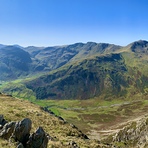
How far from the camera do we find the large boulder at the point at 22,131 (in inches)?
1218

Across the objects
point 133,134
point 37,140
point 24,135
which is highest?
point 24,135

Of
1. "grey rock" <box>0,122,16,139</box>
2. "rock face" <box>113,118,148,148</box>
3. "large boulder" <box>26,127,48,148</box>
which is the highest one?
"grey rock" <box>0,122,16,139</box>

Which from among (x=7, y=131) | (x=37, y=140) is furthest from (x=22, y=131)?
(x=37, y=140)

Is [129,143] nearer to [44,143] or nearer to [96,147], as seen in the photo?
[96,147]

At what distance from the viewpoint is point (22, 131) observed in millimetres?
31734

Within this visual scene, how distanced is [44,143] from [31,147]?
212 cm

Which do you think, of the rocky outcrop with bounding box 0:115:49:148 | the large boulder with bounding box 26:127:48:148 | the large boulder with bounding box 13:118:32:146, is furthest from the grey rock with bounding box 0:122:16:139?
the large boulder with bounding box 26:127:48:148

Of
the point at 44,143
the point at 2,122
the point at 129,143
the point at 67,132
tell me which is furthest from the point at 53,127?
the point at 129,143

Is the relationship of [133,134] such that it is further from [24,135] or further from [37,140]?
[24,135]

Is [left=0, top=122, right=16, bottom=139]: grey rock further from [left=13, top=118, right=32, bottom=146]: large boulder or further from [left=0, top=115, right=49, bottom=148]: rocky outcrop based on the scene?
[left=13, top=118, right=32, bottom=146]: large boulder

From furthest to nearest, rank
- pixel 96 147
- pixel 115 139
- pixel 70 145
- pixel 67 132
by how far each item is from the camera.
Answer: pixel 115 139 < pixel 67 132 < pixel 96 147 < pixel 70 145

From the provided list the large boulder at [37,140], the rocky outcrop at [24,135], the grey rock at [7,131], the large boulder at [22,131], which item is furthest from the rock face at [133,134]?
the grey rock at [7,131]

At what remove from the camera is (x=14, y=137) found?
30.4 metres

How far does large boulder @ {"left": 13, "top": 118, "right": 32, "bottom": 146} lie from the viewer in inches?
1218
